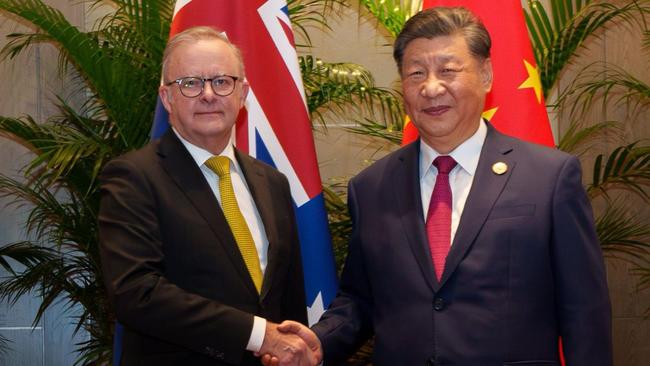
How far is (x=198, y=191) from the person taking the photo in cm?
246

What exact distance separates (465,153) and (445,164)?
66mm

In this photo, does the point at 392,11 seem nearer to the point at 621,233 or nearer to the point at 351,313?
the point at 621,233

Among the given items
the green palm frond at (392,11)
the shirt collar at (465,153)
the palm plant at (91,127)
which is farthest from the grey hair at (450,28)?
the palm plant at (91,127)

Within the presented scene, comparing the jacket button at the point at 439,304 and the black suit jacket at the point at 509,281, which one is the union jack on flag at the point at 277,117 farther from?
the jacket button at the point at 439,304

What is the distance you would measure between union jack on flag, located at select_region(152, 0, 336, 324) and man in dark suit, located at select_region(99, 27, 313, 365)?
0.54 meters

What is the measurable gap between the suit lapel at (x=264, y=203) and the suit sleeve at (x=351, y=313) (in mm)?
245

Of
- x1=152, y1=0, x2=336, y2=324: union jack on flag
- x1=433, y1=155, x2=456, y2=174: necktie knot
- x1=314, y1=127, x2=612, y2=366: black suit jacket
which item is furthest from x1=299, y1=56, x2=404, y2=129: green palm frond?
x1=314, y1=127, x2=612, y2=366: black suit jacket

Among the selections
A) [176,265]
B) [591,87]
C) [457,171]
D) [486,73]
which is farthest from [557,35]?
[176,265]

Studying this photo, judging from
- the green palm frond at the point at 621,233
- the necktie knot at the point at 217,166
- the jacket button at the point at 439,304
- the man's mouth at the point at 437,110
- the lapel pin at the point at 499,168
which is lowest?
the green palm frond at the point at 621,233

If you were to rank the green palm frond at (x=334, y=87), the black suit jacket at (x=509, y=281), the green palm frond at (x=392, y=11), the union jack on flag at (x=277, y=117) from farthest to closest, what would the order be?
the green palm frond at (x=334, y=87), the green palm frond at (x=392, y=11), the union jack on flag at (x=277, y=117), the black suit jacket at (x=509, y=281)

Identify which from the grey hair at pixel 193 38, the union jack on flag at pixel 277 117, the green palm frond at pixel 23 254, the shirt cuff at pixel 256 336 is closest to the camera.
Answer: the shirt cuff at pixel 256 336

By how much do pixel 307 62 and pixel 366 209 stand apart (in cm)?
190

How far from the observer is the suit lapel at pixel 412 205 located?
7.55 feet

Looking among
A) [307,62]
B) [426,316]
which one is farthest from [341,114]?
[426,316]
